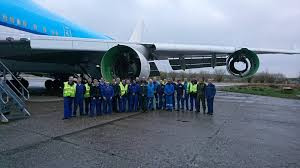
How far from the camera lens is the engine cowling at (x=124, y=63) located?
12.6 metres

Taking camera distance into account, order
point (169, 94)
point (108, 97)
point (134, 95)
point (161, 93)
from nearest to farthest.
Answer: point (108, 97), point (134, 95), point (169, 94), point (161, 93)

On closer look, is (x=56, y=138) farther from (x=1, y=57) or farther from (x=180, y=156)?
(x=1, y=57)

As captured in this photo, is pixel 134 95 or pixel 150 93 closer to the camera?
pixel 134 95

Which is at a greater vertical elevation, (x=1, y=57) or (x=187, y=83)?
(x=1, y=57)

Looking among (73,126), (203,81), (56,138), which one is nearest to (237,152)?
(56,138)

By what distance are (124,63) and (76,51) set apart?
2003mm

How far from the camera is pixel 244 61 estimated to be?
52.0 feet

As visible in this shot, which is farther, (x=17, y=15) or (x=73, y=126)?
(x=17, y=15)

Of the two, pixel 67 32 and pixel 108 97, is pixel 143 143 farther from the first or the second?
pixel 67 32

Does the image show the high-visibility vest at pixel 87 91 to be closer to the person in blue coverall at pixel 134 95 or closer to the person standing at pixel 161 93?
the person in blue coverall at pixel 134 95

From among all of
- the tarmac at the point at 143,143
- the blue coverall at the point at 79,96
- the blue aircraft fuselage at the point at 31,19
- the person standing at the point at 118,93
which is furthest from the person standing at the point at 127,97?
the blue aircraft fuselage at the point at 31,19

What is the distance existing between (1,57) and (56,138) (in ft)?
26.4

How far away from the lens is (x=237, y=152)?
20.1 feet

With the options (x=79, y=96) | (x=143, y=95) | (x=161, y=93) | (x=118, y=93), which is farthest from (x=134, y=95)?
(x=79, y=96)
